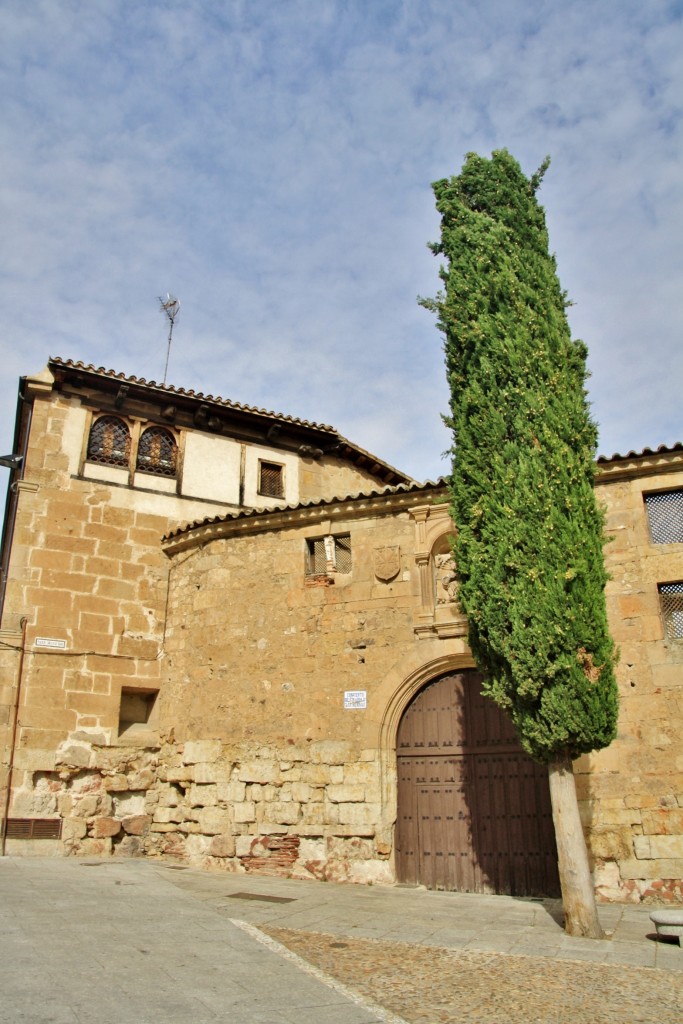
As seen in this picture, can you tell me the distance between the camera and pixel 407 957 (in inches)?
245

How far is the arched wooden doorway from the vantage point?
31.2 ft

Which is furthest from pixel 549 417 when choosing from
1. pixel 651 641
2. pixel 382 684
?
pixel 382 684

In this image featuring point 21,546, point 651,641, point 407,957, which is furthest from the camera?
point 21,546

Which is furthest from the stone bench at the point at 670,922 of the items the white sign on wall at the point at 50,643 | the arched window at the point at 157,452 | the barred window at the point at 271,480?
the arched window at the point at 157,452

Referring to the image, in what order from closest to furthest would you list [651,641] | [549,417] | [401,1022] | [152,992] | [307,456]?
[401,1022] < [152,992] < [549,417] < [651,641] < [307,456]

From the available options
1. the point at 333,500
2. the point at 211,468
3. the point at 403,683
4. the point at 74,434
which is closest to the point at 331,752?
the point at 403,683

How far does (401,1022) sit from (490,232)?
8022 mm

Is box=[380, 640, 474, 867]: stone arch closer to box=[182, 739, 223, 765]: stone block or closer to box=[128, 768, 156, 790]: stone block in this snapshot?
box=[182, 739, 223, 765]: stone block

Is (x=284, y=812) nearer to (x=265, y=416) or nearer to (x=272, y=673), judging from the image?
(x=272, y=673)

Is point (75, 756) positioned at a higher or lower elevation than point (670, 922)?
higher

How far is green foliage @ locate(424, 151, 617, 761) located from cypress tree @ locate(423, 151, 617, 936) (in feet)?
0.05

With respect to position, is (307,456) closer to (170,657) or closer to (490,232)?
(170,657)

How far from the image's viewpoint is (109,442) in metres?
14.0

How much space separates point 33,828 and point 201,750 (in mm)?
2689
